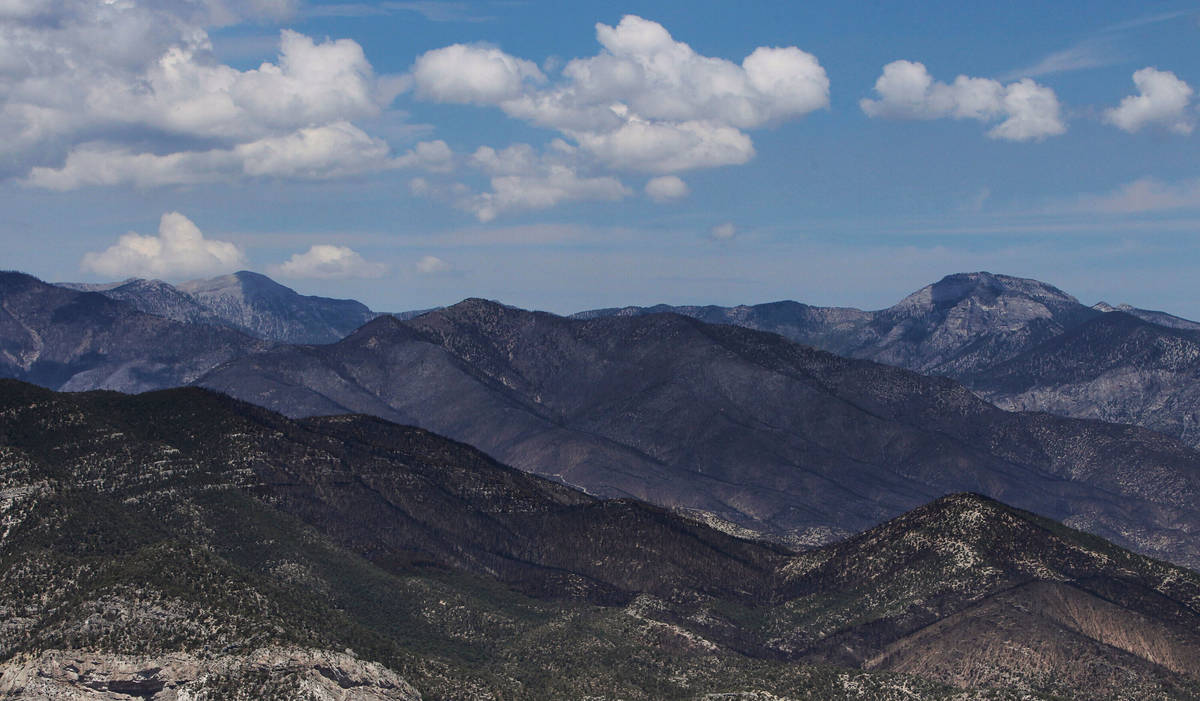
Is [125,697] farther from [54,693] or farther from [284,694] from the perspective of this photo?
[284,694]

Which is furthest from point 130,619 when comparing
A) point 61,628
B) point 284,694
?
point 284,694

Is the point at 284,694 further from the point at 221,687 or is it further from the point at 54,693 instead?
the point at 54,693

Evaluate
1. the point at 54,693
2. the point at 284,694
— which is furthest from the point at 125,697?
the point at 284,694

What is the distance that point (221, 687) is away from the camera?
641ft

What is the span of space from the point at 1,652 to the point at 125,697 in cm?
2344

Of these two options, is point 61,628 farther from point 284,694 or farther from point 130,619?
point 284,694

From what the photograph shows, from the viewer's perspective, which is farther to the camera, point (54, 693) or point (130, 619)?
point (130, 619)

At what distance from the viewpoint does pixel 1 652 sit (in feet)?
653

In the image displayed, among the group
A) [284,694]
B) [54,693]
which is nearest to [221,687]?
[284,694]

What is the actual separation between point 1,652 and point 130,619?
62.0 feet

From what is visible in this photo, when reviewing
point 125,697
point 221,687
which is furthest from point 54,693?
point 221,687

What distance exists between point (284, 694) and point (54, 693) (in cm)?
3041

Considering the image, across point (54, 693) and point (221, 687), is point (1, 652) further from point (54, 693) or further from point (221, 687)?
point (221, 687)

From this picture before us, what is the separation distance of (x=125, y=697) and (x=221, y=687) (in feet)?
42.2
